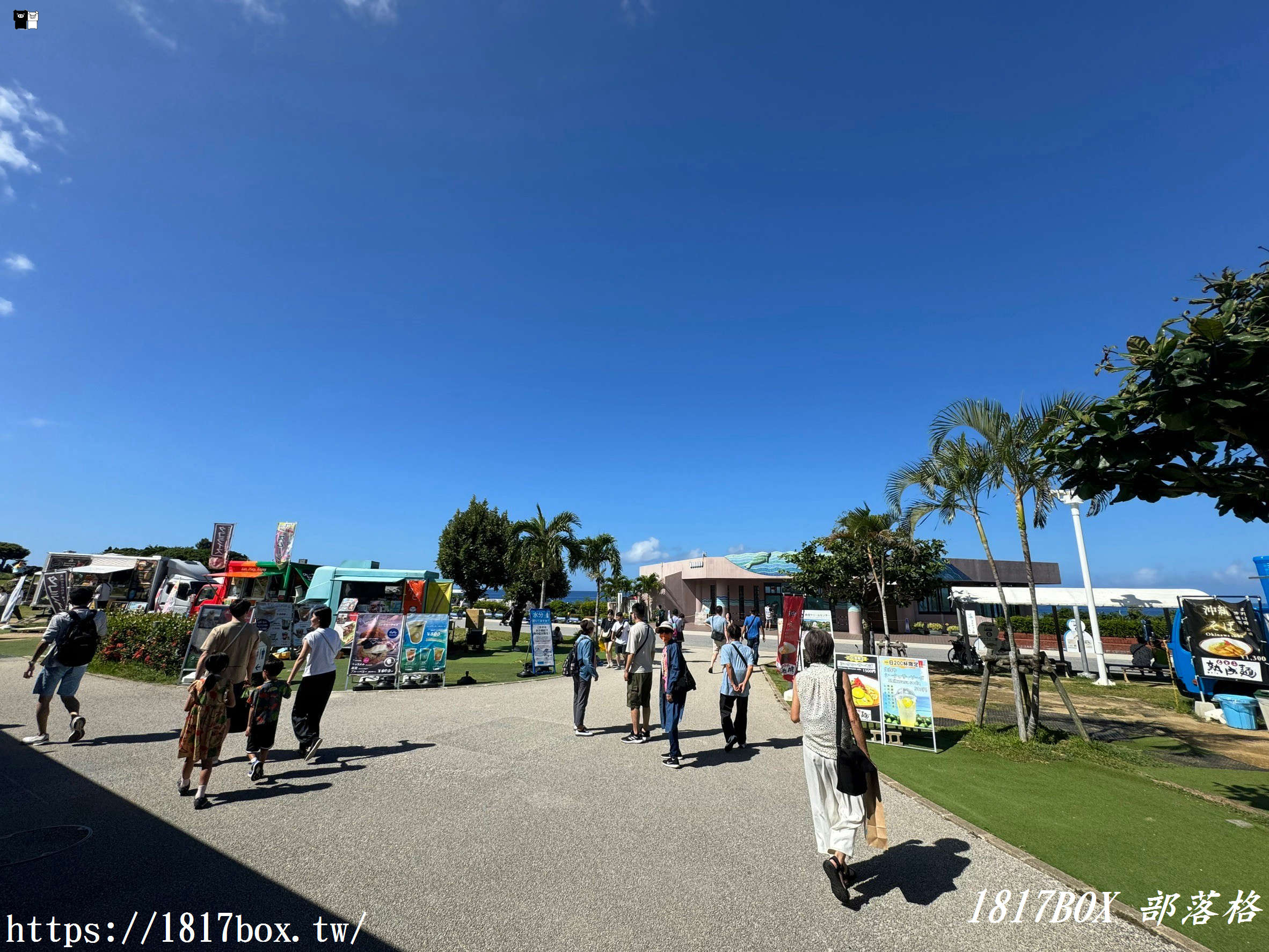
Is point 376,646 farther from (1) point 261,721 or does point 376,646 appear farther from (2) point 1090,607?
(2) point 1090,607

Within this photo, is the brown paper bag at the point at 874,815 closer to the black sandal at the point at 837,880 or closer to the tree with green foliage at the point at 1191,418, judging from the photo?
the black sandal at the point at 837,880

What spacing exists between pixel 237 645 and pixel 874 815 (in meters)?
6.70

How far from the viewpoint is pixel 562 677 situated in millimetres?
15359

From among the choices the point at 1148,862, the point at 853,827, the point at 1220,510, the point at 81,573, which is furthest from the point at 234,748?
the point at 81,573

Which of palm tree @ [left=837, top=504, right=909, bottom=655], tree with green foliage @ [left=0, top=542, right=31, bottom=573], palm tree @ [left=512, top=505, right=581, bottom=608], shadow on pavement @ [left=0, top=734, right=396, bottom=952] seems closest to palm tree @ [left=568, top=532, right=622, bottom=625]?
palm tree @ [left=512, top=505, right=581, bottom=608]

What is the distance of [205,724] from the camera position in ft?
17.6

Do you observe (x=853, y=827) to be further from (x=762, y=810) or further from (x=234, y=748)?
(x=234, y=748)

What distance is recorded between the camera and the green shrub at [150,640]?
12.7 metres

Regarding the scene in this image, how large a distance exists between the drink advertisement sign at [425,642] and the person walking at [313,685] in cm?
624

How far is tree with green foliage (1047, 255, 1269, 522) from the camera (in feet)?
10.5

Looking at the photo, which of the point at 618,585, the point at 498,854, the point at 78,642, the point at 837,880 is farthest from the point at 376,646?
the point at 618,585

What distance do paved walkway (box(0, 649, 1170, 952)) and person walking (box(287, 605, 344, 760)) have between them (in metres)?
0.34

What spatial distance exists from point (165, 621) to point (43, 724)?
7.22 metres

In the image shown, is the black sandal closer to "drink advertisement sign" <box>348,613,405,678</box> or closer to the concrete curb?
the concrete curb
